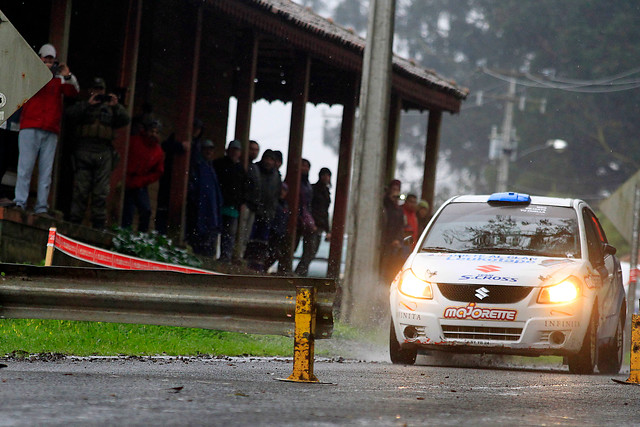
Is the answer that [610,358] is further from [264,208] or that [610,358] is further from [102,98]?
[264,208]

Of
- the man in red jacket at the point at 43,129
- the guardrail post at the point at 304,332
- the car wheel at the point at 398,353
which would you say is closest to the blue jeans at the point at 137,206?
→ the man in red jacket at the point at 43,129

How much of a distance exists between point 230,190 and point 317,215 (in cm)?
354

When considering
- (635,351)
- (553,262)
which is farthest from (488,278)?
(635,351)

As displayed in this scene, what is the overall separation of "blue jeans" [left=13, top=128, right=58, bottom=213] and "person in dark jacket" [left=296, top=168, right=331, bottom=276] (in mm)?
8118

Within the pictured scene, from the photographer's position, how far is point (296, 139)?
71.3ft

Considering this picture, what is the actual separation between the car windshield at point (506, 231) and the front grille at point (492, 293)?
2.63ft

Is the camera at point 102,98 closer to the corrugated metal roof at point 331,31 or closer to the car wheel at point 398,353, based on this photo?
the corrugated metal roof at point 331,31

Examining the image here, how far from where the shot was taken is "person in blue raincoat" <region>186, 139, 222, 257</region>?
18.4m

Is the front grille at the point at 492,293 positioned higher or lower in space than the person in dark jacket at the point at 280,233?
lower

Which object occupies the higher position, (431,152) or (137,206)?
(431,152)

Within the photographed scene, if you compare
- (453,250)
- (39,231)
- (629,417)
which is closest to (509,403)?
(629,417)

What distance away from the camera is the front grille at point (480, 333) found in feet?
37.5

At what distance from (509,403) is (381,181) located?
10017 mm

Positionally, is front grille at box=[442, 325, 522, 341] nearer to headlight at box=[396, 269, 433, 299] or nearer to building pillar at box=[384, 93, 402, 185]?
headlight at box=[396, 269, 433, 299]
